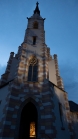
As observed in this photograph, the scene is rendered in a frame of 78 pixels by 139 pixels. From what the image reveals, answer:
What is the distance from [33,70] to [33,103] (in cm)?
455

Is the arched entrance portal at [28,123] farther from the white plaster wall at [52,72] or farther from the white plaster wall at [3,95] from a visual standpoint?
the white plaster wall at [52,72]

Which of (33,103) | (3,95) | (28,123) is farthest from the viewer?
(28,123)

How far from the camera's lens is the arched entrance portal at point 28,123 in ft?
41.4

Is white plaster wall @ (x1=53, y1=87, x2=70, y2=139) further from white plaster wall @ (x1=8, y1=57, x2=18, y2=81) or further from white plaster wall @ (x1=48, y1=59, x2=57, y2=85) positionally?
white plaster wall @ (x1=8, y1=57, x2=18, y2=81)

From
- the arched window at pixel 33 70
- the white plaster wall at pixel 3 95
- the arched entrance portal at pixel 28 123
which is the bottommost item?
the arched entrance portal at pixel 28 123

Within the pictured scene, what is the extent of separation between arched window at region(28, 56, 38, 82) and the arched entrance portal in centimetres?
304

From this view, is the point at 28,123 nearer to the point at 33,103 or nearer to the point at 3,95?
the point at 33,103

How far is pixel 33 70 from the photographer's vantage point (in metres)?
14.3

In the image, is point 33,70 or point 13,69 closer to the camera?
point 33,70

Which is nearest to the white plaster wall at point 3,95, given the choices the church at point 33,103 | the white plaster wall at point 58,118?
the church at point 33,103

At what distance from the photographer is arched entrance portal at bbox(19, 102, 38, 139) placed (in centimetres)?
1262

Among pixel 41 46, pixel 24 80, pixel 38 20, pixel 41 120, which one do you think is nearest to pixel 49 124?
pixel 41 120

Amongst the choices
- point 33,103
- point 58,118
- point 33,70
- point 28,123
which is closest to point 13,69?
point 33,70

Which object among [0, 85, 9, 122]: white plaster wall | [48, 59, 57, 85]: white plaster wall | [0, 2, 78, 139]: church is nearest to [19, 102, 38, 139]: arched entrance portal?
[0, 2, 78, 139]: church
